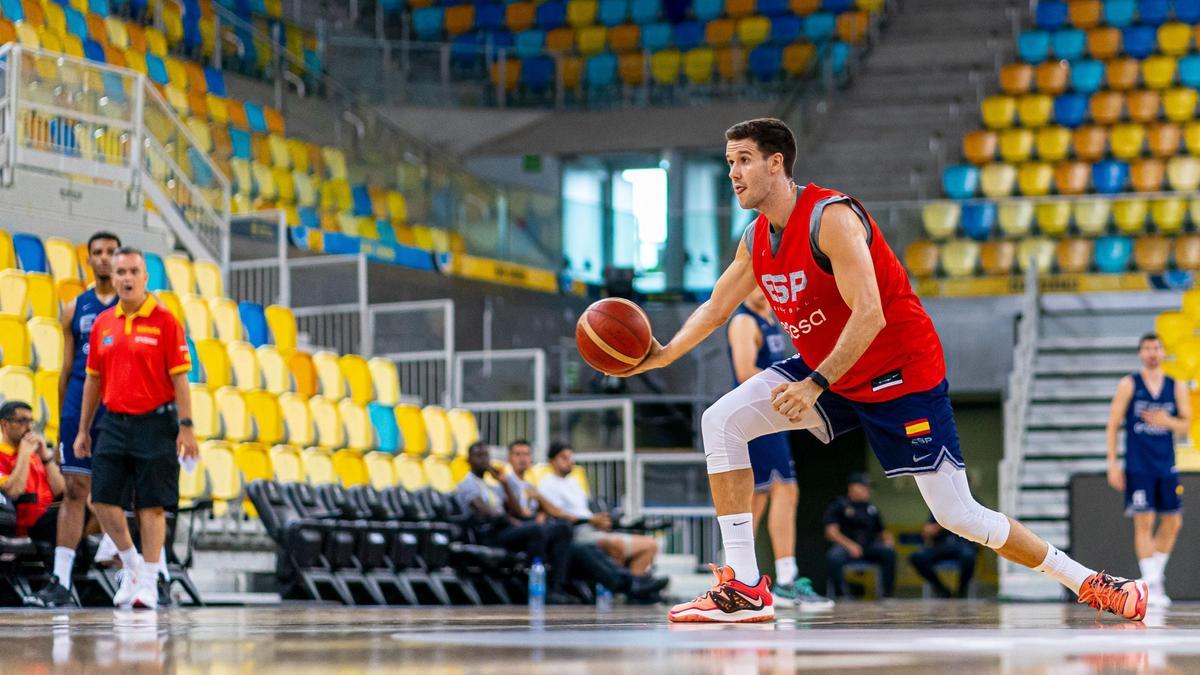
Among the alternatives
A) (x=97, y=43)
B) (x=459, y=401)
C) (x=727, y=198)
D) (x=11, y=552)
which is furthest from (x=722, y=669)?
(x=727, y=198)

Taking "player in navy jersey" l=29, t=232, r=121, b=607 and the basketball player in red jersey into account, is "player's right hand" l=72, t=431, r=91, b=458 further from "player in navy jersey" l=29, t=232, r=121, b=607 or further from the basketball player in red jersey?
the basketball player in red jersey

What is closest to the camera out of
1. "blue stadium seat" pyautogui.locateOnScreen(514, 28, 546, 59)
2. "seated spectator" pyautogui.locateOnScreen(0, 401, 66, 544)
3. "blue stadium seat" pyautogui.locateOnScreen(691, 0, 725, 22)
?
"seated spectator" pyautogui.locateOnScreen(0, 401, 66, 544)

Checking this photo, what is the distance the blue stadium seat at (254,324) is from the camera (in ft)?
47.2

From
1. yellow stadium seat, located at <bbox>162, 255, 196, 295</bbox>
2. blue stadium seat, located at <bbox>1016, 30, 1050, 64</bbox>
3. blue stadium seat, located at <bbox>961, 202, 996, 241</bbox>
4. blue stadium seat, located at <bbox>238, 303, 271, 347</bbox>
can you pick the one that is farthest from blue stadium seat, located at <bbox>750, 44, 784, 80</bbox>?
yellow stadium seat, located at <bbox>162, 255, 196, 295</bbox>

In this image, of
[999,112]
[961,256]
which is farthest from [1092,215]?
[999,112]

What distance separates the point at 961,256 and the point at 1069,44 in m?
6.03

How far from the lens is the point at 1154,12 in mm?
23094

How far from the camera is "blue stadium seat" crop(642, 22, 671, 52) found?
2433 cm

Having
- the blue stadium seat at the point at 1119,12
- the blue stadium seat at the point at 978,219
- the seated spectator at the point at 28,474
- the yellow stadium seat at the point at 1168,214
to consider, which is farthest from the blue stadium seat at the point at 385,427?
the blue stadium seat at the point at 1119,12

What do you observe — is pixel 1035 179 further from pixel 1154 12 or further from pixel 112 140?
pixel 112 140

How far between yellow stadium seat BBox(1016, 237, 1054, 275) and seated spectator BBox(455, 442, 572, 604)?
25.6 ft

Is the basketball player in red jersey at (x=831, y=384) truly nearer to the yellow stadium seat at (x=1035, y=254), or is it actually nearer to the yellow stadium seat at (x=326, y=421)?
the yellow stadium seat at (x=326, y=421)

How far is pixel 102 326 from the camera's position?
8117 mm

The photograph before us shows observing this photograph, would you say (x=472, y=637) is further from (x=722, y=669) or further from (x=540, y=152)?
(x=540, y=152)
